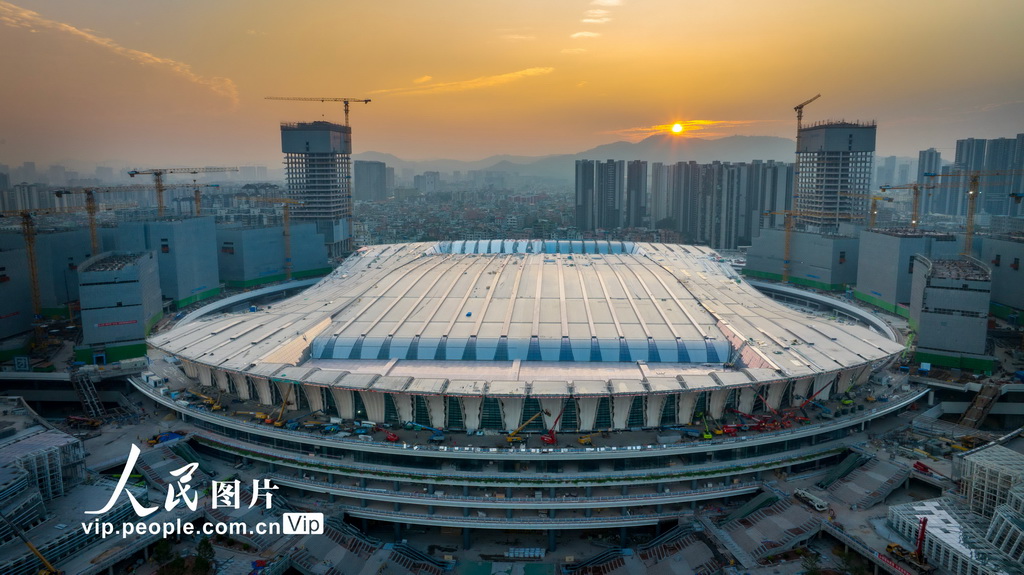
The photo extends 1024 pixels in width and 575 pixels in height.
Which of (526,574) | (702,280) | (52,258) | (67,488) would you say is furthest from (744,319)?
(52,258)

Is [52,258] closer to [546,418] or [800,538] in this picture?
[546,418]

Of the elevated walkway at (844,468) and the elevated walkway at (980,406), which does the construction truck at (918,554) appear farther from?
the elevated walkway at (980,406)

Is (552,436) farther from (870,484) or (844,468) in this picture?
(870,484)

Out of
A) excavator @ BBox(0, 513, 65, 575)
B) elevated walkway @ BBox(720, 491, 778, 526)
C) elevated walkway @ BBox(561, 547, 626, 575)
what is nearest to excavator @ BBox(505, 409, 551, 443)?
elevated walkway @ BBox(561, 547, 626, 575)

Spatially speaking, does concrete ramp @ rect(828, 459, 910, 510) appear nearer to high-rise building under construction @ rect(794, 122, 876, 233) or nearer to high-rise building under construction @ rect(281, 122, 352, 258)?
high-rise building under construction @ rect(794, 122, 876, 233)

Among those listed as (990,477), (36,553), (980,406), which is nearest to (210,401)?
(36,553)

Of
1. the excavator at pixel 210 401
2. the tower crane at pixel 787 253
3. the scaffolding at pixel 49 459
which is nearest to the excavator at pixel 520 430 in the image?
the excavator at pixel 210 401
